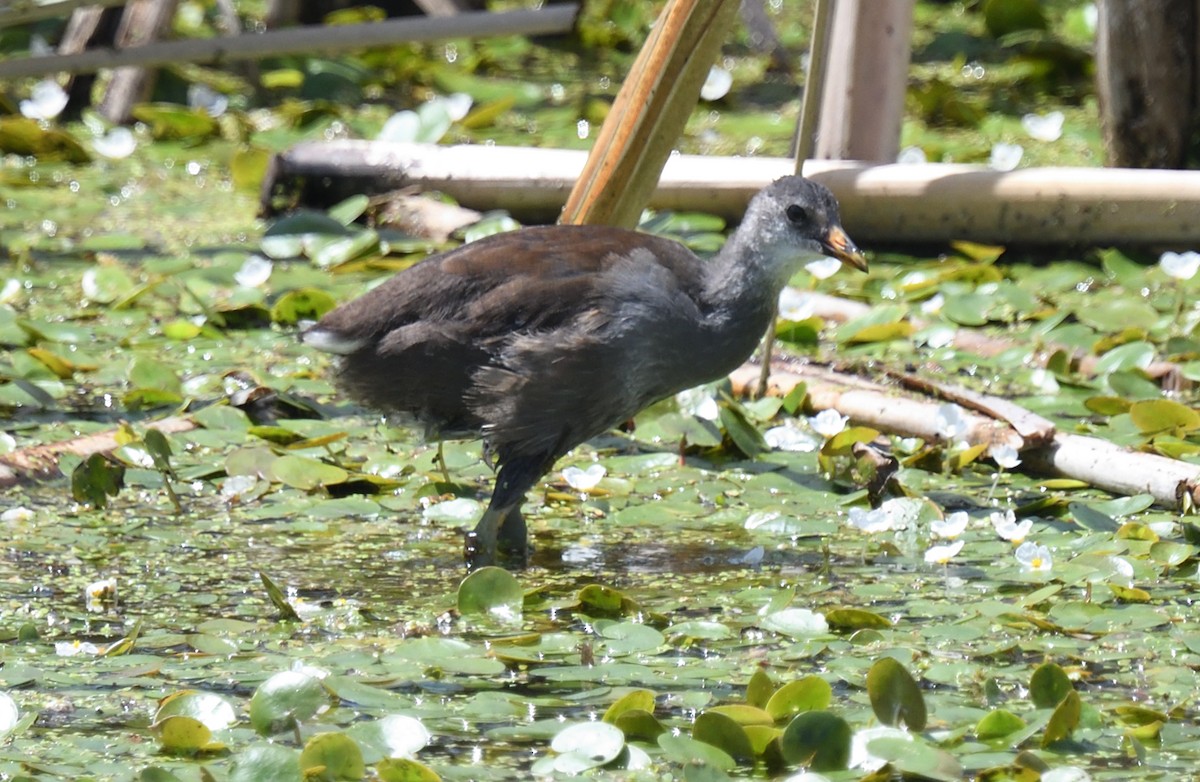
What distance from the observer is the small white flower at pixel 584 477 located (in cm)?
388

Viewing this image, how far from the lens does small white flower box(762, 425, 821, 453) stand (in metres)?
4.13

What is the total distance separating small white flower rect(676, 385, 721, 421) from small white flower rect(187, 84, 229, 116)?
3567 mm

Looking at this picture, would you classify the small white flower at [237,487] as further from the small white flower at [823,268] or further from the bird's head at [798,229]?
the small white flower at [823,268]

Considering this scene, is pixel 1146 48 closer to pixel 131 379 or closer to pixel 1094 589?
pixel 1094 589

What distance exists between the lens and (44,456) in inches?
157

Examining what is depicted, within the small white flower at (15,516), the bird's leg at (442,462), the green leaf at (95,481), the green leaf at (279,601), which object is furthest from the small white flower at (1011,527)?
the small white flower at (15,516)

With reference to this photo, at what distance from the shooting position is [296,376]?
4.74 m

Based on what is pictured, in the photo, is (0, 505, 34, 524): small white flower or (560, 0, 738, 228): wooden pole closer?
(0, 505, 34, 524): small white flower

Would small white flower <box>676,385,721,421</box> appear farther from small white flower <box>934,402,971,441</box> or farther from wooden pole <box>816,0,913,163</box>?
wooden pole <box>816,0,913,163</box>

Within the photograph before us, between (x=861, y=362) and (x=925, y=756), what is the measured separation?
8.05ft

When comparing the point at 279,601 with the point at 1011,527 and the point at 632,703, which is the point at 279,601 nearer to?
the point at 632,703

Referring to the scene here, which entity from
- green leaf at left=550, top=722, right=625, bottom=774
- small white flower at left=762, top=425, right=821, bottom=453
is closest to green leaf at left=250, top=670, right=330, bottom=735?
green leaf at left=550, top=722, right=625, bottom=774

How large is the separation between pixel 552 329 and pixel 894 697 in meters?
1.21

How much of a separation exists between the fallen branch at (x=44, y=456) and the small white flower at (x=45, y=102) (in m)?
2.97
